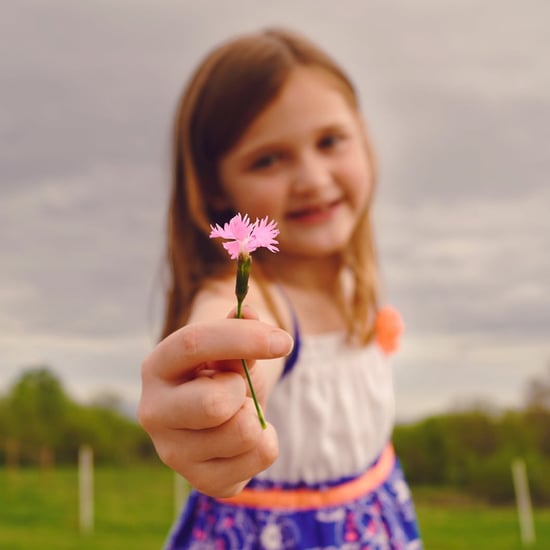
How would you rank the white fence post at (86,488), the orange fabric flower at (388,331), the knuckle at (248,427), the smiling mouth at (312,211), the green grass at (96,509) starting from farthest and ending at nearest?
the white fence post at (86,488) → the green grass at (96,509) → the orange fabric flower at (388,331) → the smiling mouth at (312,211) → the knuckle at (248,427)

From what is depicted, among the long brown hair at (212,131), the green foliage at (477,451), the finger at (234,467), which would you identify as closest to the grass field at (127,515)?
the green foliage at (477,451)

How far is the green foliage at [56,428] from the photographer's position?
10.7m

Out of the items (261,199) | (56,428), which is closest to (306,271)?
(261,199)

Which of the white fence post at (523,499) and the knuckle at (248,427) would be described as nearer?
the knuckle at (248,427)

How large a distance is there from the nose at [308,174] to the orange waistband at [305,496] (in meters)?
0.76

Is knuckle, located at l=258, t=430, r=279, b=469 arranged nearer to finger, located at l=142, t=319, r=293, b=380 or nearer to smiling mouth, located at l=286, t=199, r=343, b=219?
finger, located at l=142, t=319, r=293, b=380

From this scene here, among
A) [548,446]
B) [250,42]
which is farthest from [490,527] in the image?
[250,42]

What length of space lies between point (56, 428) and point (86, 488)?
3.38 ft

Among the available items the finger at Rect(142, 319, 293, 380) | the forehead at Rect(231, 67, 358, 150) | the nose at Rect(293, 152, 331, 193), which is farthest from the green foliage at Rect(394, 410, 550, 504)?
the finger at Rect(142, 319, 293, 380)

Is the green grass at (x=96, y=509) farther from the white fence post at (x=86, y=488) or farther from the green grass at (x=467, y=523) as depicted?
the green grass at (x=467, y=523)

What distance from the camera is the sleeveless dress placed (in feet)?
6.05

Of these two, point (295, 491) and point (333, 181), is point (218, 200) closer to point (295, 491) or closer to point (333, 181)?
point (333, 181)

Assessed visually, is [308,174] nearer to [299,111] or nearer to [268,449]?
[299,111]

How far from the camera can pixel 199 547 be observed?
6.08 ft
